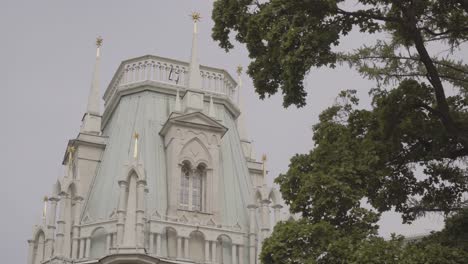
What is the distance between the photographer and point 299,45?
44.7 ft

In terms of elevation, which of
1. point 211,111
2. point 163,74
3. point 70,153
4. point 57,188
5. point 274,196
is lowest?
point 274,196

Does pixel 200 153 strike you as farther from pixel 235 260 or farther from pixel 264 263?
pixel 264 263

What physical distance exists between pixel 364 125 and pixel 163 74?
57.3 feet

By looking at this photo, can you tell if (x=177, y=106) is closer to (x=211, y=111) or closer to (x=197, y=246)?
(x=211, y=111)

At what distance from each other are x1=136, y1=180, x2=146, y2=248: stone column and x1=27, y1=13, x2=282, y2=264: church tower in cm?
3

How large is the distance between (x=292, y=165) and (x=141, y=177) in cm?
1261

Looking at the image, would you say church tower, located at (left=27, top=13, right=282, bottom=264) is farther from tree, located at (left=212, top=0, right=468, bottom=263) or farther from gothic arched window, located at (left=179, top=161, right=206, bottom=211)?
tree, located at (left=212, top=0, right=468, bottom=263)

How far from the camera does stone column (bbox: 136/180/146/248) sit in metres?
25.5

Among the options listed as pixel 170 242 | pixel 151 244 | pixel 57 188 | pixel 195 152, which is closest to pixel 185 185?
pixel 195 152

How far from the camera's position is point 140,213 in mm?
26031

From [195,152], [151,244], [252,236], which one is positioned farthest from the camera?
[195,152]

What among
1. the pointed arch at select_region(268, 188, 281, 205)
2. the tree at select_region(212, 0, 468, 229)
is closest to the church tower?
the pointed arch at select_region(268, 188, 281, 205)

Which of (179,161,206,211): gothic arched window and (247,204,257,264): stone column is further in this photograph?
(179,161,206,211): gothic arched window

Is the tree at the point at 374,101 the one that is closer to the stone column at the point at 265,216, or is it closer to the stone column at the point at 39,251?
the stone column at the point at 265,216
